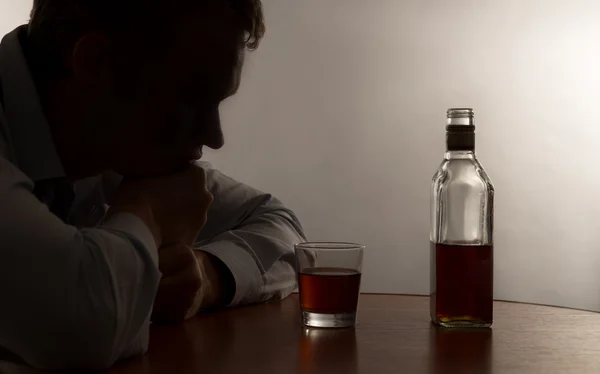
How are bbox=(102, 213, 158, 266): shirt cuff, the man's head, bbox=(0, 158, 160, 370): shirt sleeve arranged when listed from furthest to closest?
the man's head, bbox=(102, 213, 158, 266): shirt cuff, bbox=(0, 158, 160, 370): shirt sleeve

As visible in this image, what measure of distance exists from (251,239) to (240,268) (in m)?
0.11

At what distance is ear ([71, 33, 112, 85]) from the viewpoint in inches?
40.9

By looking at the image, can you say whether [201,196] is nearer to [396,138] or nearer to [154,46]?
[154,46]

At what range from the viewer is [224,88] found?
1.11 metres

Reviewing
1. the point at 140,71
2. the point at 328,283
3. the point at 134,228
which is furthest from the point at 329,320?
the point at 140,71

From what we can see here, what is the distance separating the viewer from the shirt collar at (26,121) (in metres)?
1.01

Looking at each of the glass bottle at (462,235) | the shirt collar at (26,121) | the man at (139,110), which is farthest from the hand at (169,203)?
the glass bottle at (462,235)

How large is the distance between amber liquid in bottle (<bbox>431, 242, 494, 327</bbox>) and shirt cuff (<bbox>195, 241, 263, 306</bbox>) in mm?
332

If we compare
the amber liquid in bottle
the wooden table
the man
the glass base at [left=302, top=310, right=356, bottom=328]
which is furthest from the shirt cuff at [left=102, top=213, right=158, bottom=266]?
the amber liquid in bottle

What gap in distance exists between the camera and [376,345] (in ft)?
2.90

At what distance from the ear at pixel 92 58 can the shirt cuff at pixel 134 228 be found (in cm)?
Result: 26

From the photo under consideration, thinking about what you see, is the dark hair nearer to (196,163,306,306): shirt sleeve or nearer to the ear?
the ear

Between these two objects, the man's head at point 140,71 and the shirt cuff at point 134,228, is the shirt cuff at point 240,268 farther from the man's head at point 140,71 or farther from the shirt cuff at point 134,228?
the shirt cuff at point 134,228

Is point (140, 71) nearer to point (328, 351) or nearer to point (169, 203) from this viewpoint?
point (169, 203)
